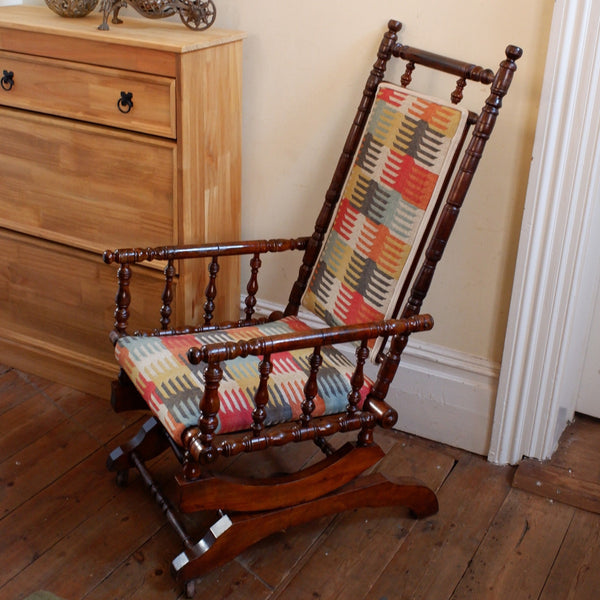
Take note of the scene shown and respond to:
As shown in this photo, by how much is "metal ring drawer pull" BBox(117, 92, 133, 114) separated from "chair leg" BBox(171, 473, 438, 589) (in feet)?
3.69

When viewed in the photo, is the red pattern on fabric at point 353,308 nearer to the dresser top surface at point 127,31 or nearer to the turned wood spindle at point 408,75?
the turned wood spindle at point 408,75

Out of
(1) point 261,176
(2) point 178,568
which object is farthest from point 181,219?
(2) point 178,568

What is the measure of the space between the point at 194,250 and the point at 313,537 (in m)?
0.82

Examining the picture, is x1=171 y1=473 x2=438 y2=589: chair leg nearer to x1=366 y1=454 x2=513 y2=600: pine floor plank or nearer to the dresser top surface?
x1=366 y1=454 x2=513 y2=600: pine floor plank

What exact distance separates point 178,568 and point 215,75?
1.32 m

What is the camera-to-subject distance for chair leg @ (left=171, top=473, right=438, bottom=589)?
202cm

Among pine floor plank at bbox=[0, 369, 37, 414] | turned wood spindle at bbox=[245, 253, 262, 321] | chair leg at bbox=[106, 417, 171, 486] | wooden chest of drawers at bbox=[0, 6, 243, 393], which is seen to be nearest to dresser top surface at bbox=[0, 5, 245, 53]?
wooden chest of drawers at bbox=[0, 6, 243, 393]

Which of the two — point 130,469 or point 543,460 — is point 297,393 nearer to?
point 130,469

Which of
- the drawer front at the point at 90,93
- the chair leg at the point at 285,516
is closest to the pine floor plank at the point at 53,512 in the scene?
the chair leg at the point at 285,516

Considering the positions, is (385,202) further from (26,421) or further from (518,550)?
(26,421)

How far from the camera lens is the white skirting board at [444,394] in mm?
2555

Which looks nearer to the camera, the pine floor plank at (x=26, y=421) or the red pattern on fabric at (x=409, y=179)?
the red pattern on fabric at (x=409, y=179)

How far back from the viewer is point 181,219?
239 cm

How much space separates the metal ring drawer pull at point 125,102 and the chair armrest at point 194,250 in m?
0.42
